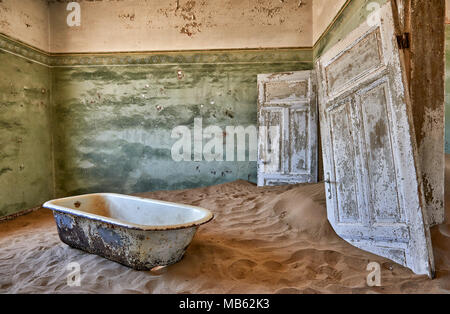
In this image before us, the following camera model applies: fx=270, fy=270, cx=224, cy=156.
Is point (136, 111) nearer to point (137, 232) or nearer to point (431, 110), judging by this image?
point (137, 232)

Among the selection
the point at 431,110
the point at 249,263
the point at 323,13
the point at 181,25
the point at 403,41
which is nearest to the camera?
the point at 403,41

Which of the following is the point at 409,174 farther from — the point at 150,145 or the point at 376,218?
the point at 150,145

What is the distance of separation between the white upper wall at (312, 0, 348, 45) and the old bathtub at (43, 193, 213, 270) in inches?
134

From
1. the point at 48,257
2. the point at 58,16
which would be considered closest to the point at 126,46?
the point at 58,16

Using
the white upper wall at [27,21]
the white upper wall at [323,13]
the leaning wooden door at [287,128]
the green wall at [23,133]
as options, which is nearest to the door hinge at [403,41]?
the white upper wall at [323,13]

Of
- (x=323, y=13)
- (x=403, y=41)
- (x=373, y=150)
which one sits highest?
(x=323, y=13)

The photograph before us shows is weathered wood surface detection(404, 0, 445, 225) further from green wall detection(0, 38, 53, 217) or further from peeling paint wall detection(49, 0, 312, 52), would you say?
green wall detection(0, 38, 53, 217)

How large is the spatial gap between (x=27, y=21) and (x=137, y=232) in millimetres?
4835

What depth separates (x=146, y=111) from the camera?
5266 mm

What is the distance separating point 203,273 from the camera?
7.34 feet

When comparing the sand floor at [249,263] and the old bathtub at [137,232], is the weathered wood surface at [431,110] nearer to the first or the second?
the sand floor at [249,263]

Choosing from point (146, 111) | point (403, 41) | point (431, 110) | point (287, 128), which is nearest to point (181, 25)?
point (146, 111)

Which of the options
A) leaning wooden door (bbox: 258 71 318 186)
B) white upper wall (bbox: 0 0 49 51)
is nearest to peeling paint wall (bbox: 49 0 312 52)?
white upper wall (bbox: 0 0 49 51)
